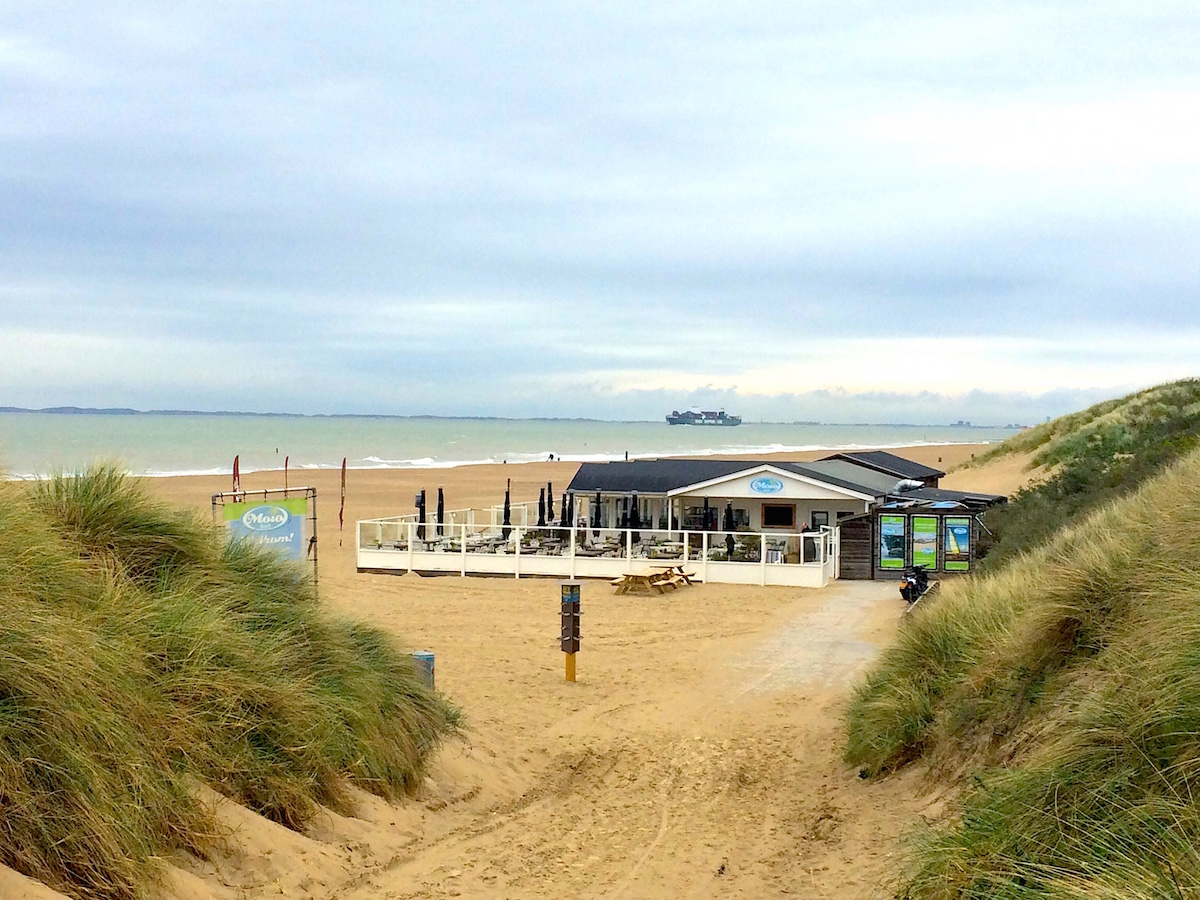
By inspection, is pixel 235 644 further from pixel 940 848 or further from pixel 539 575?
pixel 539 575

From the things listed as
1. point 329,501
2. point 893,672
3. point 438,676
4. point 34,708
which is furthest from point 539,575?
point 329,501

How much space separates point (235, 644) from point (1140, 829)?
5080mm

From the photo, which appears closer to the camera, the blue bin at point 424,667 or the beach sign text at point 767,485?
the blue bin at point 424,667

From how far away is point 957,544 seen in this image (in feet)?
74.6

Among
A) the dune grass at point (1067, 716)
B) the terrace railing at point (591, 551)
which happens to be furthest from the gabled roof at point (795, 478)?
the dune grass at point (1067, 716)

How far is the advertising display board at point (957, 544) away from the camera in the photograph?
22.5 m

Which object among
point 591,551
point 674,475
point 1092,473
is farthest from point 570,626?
point 674,475

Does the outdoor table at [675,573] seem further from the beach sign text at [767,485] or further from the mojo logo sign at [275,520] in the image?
the mojo logo sign at [275,520]

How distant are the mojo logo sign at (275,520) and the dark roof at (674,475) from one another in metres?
15.3

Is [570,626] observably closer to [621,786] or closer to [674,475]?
[621,786]

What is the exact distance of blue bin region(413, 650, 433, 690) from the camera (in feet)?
30.9

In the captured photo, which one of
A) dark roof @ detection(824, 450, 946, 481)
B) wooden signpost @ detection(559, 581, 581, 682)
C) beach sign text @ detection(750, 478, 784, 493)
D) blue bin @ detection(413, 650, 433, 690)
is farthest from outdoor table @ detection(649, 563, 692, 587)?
blue bin @ detection(413, 650, 433, 690)

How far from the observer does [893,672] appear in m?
9.43

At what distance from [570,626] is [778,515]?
15011 millimetres
